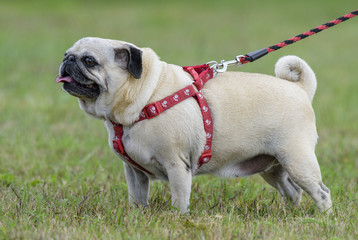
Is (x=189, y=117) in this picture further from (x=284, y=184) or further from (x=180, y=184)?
(x=284, y=184)

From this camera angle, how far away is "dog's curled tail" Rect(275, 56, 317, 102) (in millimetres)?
4643

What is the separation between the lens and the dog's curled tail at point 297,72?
183 inches

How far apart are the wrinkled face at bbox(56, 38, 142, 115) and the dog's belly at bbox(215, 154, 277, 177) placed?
3.57 feet

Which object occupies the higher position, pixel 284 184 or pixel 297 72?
pixel 297 72

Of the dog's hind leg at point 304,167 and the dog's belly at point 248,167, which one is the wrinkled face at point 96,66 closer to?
the dog's belly at point 248,167

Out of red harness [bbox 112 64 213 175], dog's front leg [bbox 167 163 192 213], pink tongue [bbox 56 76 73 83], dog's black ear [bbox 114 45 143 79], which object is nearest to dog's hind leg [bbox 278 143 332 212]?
red harness [bbox 112 64 213 175]

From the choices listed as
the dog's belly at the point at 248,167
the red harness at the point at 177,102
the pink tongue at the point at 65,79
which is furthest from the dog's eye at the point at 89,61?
the dog's belly at the point at 248,167

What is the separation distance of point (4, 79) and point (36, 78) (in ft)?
2.19

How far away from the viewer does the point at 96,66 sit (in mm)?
3951

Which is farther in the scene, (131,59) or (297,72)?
(297,72)

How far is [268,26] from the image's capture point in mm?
21766

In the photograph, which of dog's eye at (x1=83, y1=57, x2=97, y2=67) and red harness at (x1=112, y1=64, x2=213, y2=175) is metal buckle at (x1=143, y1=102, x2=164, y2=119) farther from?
dog's eye at (x1=83, y1=57, x2=97, y2=67)

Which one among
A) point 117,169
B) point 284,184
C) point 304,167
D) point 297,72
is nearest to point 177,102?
point 304,167

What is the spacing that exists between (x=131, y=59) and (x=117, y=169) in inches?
86.9
